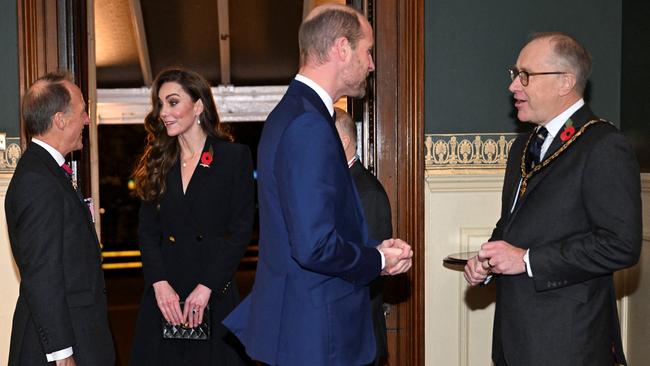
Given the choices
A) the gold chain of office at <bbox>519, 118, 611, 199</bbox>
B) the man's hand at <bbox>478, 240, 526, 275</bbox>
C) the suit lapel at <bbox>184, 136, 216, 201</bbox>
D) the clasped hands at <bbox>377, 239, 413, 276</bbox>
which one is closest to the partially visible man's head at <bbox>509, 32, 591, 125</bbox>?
the gold chain of office at <bbox>519, 118, 611, 199</bbox>

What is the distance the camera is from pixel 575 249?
2.34 m

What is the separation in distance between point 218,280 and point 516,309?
134cm

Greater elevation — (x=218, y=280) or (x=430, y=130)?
(x=430, y=130)

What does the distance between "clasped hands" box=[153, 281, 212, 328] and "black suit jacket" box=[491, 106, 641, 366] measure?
1.31m

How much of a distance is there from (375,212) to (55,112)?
1.26 metres

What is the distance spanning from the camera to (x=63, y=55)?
3861 millimetres

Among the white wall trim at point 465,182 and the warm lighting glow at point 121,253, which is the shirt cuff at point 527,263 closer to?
the white wall trim at point 465,182

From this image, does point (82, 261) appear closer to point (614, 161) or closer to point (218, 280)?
point (218, 280)

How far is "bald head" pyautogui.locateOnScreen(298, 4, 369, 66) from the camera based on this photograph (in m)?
2.09

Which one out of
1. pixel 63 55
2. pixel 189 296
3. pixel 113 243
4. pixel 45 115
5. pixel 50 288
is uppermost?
pixel 63 55

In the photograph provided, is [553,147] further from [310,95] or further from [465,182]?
[465,182]

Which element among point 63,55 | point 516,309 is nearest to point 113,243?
point 63,55

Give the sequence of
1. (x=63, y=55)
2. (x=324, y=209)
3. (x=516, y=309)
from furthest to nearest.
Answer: (x=63, y=55) → (x=516, y=309) → (x=324, y=209)

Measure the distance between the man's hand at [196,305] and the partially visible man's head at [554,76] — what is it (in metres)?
1.56
